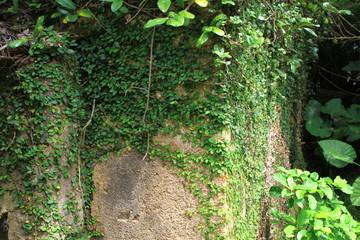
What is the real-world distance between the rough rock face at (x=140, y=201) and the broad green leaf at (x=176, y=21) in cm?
115

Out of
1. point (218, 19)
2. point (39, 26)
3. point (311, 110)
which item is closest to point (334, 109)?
point (311, 110)

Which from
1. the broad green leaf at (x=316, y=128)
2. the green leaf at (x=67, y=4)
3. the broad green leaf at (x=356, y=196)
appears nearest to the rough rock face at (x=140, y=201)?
the green leaf at (x=67, y=4)

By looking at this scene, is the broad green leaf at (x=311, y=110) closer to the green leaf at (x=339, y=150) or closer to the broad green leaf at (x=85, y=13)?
the green leaf at (x=339, y=150)

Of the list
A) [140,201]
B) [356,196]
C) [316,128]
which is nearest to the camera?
[140,201]

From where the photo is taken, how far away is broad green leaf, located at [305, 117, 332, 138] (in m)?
6.47

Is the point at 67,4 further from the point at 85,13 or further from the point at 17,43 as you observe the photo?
the point at 17,43

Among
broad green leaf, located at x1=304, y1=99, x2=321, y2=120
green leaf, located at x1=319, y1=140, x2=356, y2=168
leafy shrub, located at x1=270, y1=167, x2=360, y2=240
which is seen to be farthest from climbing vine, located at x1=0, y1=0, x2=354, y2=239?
broad green leaf, located at x1=304, y1=99, x2=321, y2=120

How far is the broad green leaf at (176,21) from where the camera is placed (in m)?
2.33

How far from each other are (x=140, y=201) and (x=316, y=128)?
4513mm

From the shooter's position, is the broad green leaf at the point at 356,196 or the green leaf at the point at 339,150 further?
the green leaf at the point at 339,150

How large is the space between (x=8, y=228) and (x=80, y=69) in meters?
1.46

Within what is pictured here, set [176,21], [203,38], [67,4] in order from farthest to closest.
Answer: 1. [67,4]
2. [203,38]
3. [176,21]

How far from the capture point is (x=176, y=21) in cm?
235

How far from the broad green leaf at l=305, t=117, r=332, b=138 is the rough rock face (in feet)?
14.2
